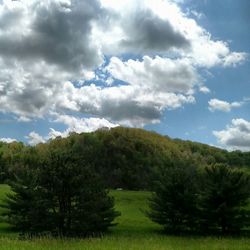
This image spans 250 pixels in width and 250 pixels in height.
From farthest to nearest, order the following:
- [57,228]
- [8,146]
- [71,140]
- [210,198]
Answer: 1. [8,146]
2. [71,140]
3. [210,198]
4. [57,228]

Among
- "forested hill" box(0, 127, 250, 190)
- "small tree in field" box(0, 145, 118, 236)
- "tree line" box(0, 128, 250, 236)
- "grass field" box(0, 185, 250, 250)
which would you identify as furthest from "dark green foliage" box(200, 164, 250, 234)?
"forested hill" box(0, 127, 250, 190)

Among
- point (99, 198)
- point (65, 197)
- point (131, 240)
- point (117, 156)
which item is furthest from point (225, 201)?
point (117, 156)

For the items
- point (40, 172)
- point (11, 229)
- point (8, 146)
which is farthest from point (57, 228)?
point (8, 146)

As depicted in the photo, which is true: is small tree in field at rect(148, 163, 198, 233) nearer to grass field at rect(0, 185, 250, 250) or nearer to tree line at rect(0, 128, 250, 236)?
tree line at rect(0, 128, 250, 236)

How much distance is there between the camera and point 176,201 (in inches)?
1473

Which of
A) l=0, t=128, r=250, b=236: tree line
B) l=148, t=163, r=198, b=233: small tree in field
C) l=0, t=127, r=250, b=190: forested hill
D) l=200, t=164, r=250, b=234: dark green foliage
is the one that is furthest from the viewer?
l=0, t=127, r=250, b=190: forested hill

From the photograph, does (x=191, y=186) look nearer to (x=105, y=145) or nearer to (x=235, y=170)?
(x=235, y=170)

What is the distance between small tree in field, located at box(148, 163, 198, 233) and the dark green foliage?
3.17 ft

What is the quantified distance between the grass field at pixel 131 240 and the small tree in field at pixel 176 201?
1.33m

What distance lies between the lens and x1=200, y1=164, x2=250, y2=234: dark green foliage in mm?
35875

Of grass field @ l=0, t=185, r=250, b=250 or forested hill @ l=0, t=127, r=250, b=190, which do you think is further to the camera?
forested hill @ l=0, t=127, r=250, b=190

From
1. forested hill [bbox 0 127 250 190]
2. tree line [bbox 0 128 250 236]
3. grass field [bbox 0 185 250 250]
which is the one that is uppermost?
forested hill [bbox 0 127 250 190]

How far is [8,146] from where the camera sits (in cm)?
19462

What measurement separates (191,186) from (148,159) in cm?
9554
